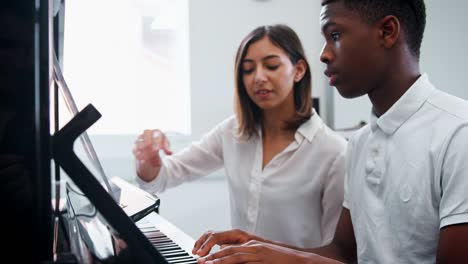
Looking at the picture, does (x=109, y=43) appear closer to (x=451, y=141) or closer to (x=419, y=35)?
(x=419, y=35)

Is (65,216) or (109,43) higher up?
(109,43)

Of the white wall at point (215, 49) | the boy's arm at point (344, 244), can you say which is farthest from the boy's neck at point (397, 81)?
the white wall at point (215, 49)

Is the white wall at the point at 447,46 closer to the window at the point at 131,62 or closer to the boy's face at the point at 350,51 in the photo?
the window at the point at 131,62

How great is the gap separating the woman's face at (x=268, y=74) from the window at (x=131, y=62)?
93 centimetres

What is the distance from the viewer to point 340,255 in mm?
1119

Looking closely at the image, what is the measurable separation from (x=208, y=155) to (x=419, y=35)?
2.99 feet

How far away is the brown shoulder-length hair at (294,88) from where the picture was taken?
5.05 feet

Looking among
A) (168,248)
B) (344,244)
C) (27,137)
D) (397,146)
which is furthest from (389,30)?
(27,137)

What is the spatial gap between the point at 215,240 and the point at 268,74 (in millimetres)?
700

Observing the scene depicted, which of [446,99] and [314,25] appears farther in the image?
[314,25]

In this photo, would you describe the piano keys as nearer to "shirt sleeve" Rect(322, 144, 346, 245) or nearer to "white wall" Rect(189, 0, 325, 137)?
"shirt sleeve" Rect(322, 144, 346, 245)

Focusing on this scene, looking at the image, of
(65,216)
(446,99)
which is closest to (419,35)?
(446,99)

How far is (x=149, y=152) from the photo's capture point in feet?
5.11

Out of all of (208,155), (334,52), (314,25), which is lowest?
(208,155)
